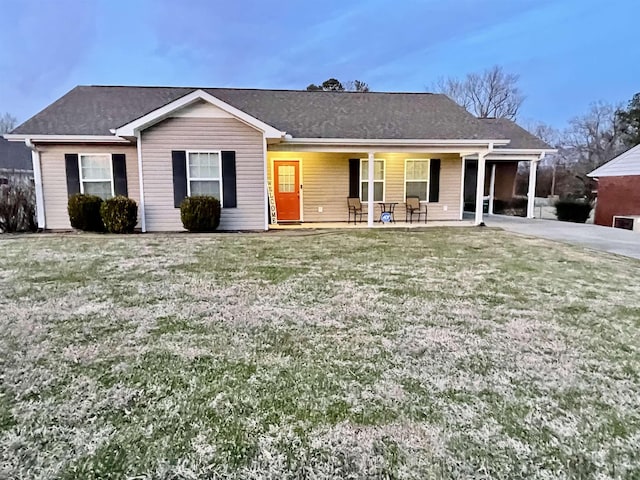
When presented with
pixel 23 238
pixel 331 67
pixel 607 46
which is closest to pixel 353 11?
pixel 331 67

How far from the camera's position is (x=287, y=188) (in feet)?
41.3

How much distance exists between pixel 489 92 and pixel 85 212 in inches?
1373

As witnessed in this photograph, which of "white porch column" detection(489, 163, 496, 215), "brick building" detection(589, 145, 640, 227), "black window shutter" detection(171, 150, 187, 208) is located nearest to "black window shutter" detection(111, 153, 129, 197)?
"black window shutter" detection(171, 150, 187, 208)

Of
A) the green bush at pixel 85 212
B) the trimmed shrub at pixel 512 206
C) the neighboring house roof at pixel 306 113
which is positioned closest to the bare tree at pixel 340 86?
the neighboring house roof at pixel 306 113

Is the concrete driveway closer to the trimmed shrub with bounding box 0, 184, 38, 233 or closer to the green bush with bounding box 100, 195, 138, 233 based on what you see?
the green bush with bounding box 100, 195, 138, 233

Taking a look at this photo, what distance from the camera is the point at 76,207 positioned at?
10.3 metres

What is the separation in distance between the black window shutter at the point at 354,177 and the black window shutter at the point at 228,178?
3.83 metres

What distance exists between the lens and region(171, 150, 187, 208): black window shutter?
1030 cm

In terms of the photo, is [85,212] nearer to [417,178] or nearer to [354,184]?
[354,184]

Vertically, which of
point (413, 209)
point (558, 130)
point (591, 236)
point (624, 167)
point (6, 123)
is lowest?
point (591, 236)

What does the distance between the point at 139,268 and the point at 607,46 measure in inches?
2825

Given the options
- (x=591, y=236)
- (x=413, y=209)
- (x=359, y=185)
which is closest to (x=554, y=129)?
(x=413, y=209)

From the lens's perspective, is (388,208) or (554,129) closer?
(388,208)

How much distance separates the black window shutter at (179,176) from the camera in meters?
10.3
